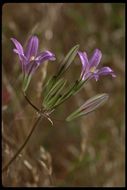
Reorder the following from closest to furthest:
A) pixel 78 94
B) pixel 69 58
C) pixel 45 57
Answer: pixel 45 57
pixel 69 58
pixel 78 94

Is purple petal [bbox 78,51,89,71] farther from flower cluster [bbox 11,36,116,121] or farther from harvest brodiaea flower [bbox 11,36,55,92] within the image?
harvest brodiaea flower [bbox 11,36,55,92]

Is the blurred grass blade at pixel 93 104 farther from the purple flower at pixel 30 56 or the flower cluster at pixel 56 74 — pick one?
the purple flower at pixel 30 56

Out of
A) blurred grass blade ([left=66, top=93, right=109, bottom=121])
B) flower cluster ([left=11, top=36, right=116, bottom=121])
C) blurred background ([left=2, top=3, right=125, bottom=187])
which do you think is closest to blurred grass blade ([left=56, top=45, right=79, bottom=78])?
flower cluster ([left=11, top=36, right=116, bottom=121])

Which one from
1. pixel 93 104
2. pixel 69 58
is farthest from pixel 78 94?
pixel 69 58

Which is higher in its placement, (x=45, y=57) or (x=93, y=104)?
(x=45, y=57)

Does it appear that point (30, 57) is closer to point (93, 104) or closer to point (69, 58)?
point (69, 58)

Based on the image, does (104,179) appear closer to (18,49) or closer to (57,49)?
(57,49)

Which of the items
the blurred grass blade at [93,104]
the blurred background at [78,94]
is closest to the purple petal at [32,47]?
the blurred grass blade at [93,104]

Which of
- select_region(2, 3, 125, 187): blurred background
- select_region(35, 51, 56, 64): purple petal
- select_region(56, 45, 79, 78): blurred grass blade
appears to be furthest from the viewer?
select_region(2, 3, 125, 187): blurred background
